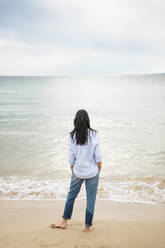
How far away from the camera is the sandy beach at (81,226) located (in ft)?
10.6

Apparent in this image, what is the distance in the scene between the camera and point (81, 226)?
3.72 m

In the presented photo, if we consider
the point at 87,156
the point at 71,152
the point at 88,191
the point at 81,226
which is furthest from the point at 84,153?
the point at 81,226

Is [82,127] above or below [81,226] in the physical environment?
above

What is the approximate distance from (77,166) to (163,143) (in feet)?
27.3

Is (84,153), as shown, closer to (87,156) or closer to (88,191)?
(87,156)

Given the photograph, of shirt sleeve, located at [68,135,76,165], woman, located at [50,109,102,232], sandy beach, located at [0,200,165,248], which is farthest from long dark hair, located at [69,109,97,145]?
sandy beach, located at [0,200,165,248]

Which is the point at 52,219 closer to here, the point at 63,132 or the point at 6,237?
the point at 6,237

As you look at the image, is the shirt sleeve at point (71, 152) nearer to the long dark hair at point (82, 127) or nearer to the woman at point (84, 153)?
the woman at point (84, 153)

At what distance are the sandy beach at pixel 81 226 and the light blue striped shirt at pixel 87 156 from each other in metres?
1.07

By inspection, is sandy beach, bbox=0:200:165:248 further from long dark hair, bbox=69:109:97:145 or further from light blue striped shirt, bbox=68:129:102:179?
long dark hair, bbox=69:109:97:145

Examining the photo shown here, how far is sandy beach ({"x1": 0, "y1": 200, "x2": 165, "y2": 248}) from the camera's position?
10.6ft

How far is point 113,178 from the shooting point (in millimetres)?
6586

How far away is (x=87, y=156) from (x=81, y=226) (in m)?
1.47

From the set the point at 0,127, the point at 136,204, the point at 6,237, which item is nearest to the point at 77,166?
the point at 6,237
